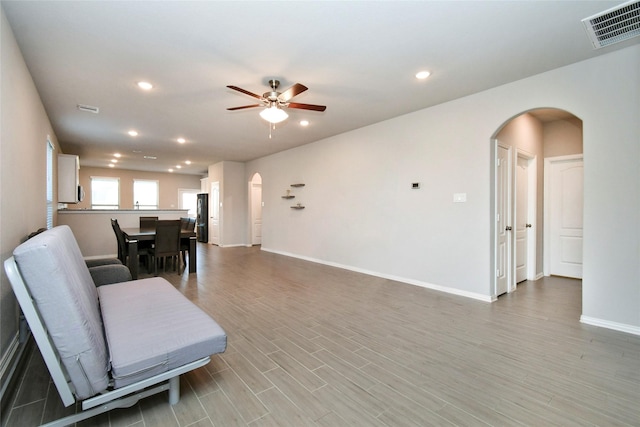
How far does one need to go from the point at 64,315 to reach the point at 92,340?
0.18 metres

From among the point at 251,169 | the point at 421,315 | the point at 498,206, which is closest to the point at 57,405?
the point at 421,315

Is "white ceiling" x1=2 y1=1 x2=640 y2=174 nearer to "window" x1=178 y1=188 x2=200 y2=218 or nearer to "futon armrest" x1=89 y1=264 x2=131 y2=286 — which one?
"futon armrest" x1=89 y1=264 x2=131 y2=286

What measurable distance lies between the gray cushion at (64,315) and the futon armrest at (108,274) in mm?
1871

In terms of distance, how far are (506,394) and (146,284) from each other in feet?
10.1

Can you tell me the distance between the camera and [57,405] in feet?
5.77

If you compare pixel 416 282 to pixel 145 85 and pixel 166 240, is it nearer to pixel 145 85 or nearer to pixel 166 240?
pixel 166 240

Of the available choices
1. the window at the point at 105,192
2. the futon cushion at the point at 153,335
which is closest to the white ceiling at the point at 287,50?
the futon cushion at the point at 153,335

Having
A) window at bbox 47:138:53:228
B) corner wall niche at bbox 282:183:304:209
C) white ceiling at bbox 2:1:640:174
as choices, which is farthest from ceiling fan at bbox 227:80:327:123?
window at bbox 47:138:53:228

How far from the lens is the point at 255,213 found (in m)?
9.19

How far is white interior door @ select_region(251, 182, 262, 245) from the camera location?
29.9ft

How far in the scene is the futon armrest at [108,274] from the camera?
2978mm

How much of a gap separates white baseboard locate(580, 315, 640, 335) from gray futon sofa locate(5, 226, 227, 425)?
144 inches

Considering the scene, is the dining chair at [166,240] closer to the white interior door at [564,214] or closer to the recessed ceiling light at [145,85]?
the recessed ceiling light at [145,85]

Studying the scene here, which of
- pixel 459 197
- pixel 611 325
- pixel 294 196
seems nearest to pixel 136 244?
pixel 294 196
